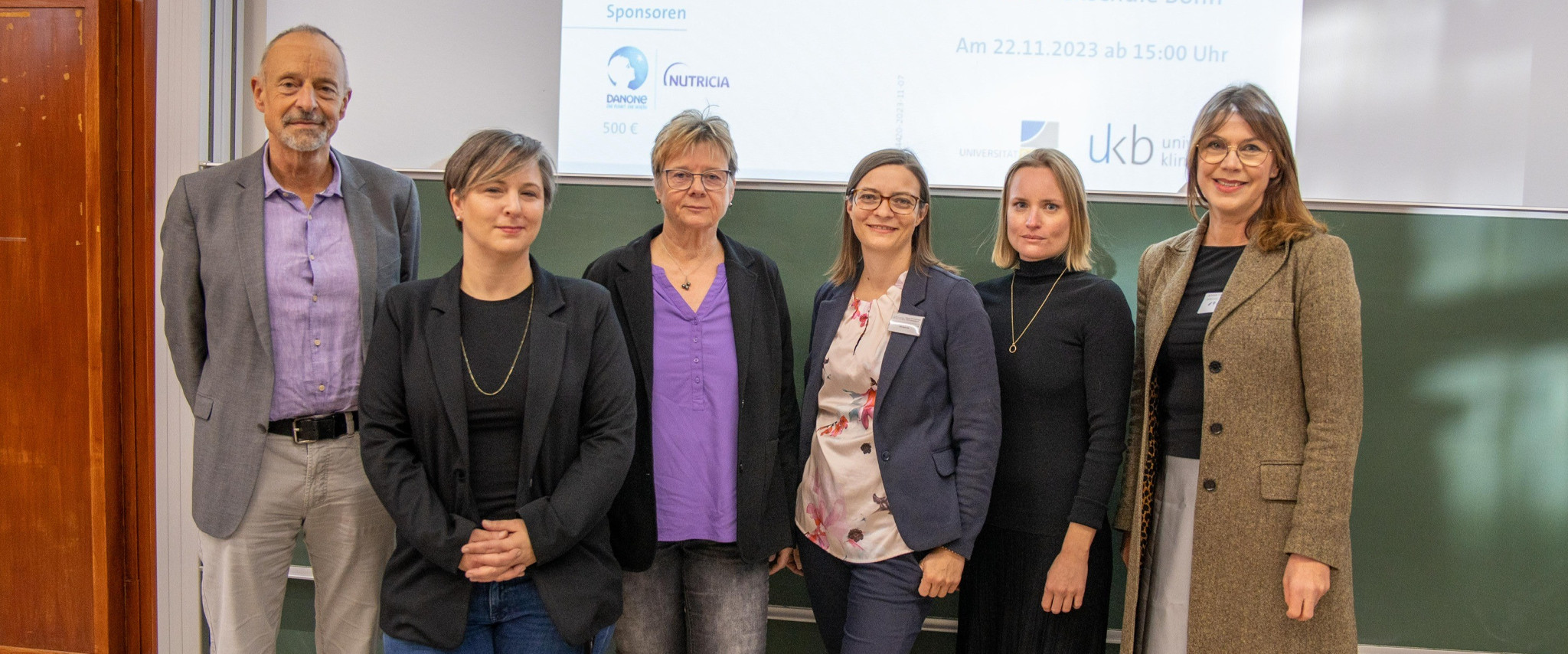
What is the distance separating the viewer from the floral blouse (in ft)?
5.90

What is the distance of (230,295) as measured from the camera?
1.96m

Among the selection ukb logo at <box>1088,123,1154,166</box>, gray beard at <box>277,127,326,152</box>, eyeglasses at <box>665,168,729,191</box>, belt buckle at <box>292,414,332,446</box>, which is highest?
ukb logo at <box>1088,123,1154,166</box>

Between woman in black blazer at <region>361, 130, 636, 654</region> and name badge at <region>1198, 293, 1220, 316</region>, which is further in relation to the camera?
name badge at <region>1198, 293, 1220, 316</region>

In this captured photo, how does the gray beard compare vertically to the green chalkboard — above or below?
above

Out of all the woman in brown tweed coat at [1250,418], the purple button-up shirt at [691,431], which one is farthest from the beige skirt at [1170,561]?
the purple button-up shirt at [691,431]

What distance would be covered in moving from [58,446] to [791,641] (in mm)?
2631

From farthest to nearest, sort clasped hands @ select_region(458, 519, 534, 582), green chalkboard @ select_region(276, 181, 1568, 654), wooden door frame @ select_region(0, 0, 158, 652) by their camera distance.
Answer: wooden door frame @ select_region(0, 0, 158, 652), green chalkboard @ select_region(276, 181, 1568, 654), clasped hands @ select_region(458, 519, 534, 582)

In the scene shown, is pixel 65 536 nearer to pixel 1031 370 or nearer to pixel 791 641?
pixel 791 641

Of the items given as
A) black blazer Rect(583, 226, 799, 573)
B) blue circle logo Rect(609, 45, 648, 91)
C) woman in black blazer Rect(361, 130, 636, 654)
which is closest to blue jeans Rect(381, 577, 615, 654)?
woman in black blazer Rect(361, 130, 636, 654)

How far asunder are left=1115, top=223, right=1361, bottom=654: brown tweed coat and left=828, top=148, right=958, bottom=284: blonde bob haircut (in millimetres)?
646

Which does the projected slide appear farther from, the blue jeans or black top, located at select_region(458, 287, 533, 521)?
the blue jeans

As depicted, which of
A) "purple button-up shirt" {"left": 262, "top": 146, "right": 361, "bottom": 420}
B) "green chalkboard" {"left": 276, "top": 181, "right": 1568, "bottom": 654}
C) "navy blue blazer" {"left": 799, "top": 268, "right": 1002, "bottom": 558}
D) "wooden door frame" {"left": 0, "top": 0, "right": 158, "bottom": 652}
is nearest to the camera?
"navy blue blazer" {"left": 799, "top": 268, "right": 1002, "bottom": 558}

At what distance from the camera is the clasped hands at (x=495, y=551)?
5.17 feet

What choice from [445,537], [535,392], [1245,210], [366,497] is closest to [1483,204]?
[1245,210]
